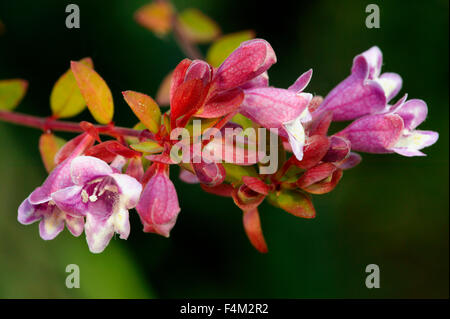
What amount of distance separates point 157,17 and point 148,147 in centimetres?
78

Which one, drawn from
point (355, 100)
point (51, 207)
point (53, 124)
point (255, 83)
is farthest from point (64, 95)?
point (355, 100)

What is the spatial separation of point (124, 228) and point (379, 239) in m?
1.13

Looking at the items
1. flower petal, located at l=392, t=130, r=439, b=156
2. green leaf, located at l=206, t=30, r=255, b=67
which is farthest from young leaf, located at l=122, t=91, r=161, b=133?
green leaf, located at l=206, t=30, r=255, b=67

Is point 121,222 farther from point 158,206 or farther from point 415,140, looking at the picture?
point 415,140

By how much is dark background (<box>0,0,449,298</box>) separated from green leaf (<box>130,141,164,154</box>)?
862 millimetres

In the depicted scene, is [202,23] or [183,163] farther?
[202,23]

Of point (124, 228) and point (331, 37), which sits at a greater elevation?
point (331, 37)

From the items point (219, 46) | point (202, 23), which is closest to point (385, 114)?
point (219, 46)

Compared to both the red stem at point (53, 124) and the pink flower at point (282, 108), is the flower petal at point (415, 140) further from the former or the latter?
the red stem at point (53, 124)

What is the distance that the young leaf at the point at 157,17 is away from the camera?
4.18ft

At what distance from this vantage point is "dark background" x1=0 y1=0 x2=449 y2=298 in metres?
1.48

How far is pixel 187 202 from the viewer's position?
1.54 m

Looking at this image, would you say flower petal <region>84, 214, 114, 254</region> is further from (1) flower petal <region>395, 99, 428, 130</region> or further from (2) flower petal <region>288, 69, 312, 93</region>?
(1) flower petal <region>395, 99, 428, 130</region>

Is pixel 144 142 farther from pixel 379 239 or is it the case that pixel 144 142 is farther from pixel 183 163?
pixel 379 239
